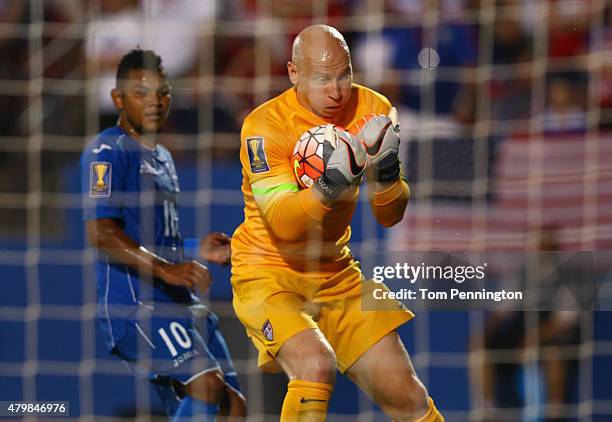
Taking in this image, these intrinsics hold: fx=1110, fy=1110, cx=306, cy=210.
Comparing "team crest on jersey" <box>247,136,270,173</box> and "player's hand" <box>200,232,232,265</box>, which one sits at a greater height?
"team crest on jersey" <box>247,136,270,173</box>

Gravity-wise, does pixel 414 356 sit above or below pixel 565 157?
below

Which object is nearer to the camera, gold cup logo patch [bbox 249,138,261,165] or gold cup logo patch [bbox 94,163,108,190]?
gold cup logo patch [bbox 249,138,261,165]

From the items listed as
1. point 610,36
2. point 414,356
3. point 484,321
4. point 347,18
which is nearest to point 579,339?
point 484,321

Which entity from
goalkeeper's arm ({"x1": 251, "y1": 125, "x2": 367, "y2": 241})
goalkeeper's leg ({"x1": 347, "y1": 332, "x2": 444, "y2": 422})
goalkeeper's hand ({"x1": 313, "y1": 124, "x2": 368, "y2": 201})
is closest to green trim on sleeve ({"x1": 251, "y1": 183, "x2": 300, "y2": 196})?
goalkeeper's arm ({"x1": 251, "y1": 125, "x2": 367, "y2": 241})

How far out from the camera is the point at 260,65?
13.2 ft

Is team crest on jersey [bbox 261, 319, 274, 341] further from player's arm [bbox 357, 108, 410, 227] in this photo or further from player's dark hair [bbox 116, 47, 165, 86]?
player's dark hair [bbox 116, 47, 165, 86]

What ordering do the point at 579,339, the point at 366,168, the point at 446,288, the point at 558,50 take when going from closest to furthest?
the point at 366,168 → the point at 446,288 → the point at 579,339 → the point at 558,50

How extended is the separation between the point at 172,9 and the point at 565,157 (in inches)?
58.5

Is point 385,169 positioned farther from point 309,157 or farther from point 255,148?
point 255,148

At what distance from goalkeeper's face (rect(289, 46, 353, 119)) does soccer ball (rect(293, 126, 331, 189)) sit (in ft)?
0.35

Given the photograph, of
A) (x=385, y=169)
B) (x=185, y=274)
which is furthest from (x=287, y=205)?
(x=185, y=274)

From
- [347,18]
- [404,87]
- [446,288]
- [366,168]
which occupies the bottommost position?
[446,288]

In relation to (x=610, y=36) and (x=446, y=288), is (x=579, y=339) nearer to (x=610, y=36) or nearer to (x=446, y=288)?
(x=446, y=288)

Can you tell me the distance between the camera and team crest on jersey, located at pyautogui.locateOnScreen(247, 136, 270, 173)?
3061mm
